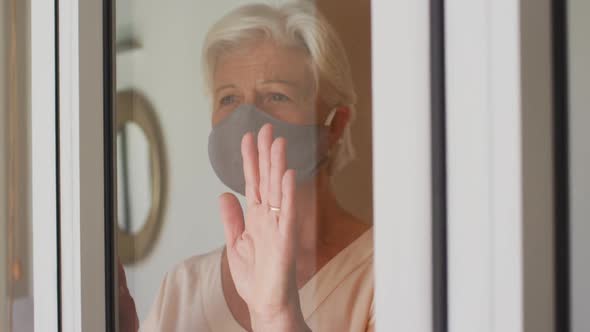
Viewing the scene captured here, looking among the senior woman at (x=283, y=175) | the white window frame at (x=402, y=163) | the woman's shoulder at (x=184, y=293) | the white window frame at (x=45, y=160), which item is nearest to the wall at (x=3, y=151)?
the white window frame at (x=45, y=160)

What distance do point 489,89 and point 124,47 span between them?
507 millimetres

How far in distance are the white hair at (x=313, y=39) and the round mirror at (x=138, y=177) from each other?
0.62 ft

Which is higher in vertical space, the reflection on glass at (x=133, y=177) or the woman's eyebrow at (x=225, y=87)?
the woman's eyebrow at (x=225, y=87)

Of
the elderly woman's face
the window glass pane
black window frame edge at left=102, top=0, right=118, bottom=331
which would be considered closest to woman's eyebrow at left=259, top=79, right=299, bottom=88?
the elderly woman's face

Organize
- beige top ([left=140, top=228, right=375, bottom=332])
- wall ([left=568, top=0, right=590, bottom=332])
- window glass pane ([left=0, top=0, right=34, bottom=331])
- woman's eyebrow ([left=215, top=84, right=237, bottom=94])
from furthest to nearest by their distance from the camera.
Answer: window glass pane ([left=0, top=0, right=34, bottom=331]) → woman's eyebrow ([left=215, top=84, right=237, bottom=94]) → beige top ([left=140, top=228, right=375, bottom=332]) → wall ([left=568, top=0, right=590, bottom=332])

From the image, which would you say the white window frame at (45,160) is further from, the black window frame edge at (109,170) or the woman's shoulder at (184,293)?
the woman's shoulder at (184,293)

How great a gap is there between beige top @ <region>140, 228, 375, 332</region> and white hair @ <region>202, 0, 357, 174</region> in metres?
0.08

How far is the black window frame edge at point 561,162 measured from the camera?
35 cm

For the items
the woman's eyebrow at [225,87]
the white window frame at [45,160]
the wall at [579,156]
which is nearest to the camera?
the wall at [579,156]

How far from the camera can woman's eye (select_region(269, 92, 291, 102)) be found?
1.70 ft

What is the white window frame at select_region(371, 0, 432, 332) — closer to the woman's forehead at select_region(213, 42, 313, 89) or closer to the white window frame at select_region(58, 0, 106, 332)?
the woman's forehead at select_region(213, 42, 313, 89)

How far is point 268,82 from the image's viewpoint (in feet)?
1.74

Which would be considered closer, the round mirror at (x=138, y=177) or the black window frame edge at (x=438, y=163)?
the black window frame edge at (x=438, y=163)

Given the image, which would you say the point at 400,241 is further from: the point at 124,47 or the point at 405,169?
the point at 124,47
